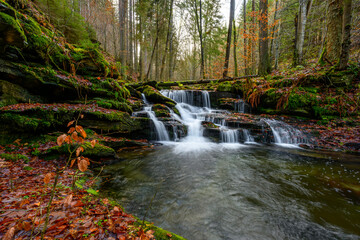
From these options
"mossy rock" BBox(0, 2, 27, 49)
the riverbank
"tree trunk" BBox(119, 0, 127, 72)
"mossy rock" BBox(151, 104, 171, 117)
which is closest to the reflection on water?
the riverbank

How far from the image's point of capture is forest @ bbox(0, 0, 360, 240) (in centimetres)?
217

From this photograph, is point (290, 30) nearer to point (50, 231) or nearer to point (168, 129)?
point (168, 129)

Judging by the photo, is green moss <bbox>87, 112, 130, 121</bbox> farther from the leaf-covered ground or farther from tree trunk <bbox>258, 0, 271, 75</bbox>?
tree trunk <bbox>258, 0, 271, 75</bbox>

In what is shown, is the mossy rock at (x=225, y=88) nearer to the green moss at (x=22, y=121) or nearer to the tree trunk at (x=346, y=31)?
the tree trunk at (x=346, y=31)

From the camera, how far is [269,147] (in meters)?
7.12

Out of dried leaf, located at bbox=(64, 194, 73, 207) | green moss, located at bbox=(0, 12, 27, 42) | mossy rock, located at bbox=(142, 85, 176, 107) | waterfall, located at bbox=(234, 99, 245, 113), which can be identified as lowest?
dried leaf, located at bbox=(64, 194, 73, 207)

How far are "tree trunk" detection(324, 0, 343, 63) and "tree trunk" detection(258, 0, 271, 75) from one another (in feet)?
10.7

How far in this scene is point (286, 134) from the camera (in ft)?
25.4

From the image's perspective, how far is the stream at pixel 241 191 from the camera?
8.18 ft

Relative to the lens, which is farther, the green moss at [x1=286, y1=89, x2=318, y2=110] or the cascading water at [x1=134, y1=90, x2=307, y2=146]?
the green moss at [x1=286, y1=89, x2=318, y2=110]

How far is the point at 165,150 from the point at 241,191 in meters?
3.55

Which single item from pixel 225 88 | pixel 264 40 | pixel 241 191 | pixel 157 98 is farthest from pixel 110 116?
pixel 264 40

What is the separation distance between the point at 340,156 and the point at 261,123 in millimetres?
3378

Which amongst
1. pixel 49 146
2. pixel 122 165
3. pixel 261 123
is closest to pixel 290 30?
pixel 261 123
